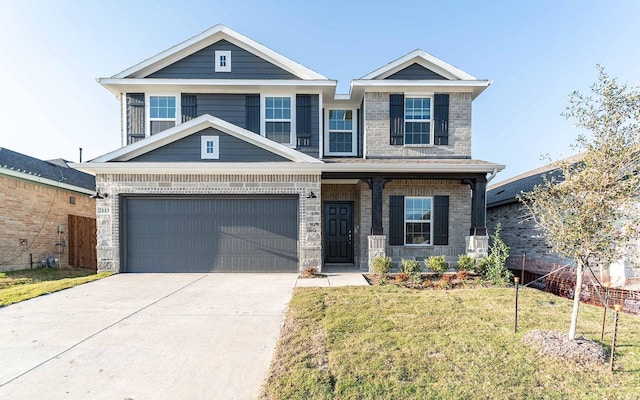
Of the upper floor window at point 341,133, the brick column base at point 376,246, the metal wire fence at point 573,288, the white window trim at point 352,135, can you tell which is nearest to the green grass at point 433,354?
the metal wire fence at point 573,288

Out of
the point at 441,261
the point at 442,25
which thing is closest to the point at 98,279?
the point at 441,261

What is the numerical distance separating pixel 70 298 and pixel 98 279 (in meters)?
1.81

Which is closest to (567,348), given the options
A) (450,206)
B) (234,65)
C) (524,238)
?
(450,206)

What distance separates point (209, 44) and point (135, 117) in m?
3.39

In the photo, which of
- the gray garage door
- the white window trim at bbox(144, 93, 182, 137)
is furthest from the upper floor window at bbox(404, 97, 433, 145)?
Result: the white window trim at bbox(144, 93, 182, 137)

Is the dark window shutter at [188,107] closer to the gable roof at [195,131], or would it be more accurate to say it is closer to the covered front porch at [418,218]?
the gable roof at [195,131]

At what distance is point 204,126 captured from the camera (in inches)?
340

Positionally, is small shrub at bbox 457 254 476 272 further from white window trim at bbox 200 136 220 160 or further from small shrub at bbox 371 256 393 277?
white window trim at bbox 200 136 220 160

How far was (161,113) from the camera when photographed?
10.1 meters

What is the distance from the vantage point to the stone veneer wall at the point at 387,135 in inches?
400

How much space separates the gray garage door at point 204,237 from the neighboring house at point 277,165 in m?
0.03

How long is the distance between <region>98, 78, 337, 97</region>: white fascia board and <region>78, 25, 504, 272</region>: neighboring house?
44mm

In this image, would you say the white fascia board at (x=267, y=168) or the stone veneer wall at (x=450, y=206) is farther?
the stone veneer wall at (x=450, y=206)

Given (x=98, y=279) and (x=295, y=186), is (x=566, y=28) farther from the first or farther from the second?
(x=98, y=279)
